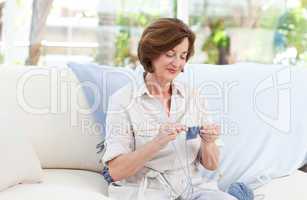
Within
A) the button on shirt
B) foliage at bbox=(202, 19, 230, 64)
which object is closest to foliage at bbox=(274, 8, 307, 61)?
foliage at bbox=(202, 19, 230, 64)

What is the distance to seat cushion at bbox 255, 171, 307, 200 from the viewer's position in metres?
1.66

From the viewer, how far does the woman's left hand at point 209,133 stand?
63.3 inches

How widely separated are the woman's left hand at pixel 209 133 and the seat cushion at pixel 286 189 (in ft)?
0.85

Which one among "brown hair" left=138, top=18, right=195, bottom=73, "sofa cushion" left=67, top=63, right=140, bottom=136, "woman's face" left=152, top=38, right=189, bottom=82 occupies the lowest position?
"sofa cushion" left=67, top=63, right=140, bottom=136

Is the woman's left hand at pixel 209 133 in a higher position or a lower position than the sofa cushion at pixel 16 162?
higher

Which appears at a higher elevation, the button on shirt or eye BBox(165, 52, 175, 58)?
eye BBox(165, 52, 175, 58)

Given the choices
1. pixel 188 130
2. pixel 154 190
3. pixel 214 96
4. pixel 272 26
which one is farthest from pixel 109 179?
pixel 272 26

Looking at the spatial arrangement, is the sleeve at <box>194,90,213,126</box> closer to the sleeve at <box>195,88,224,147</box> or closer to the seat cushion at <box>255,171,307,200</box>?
the sleeve at <box>195,88,224,147</box>

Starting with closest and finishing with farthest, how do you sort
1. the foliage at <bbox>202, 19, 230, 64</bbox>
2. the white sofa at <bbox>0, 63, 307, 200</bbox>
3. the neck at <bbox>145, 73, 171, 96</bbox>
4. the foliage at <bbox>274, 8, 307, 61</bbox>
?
the neck at <bbox>145, 73, 171, 96</bbox> → the white sofa at <bbox>0, 63, 307, 200</bbox> → the foliage at <bbox>274, 8, 307, 61</bbox> → the foliage at <bbox>202, 19, 230, 64</bbox>

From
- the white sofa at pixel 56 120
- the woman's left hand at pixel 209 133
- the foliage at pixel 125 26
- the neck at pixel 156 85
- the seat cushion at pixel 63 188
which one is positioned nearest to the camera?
the seat cushion at pixel 63 188

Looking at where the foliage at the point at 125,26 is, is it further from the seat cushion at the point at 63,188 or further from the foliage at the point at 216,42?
the seat cushion at the point at 63,188

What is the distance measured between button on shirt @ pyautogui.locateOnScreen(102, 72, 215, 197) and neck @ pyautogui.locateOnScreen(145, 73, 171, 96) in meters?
0.03

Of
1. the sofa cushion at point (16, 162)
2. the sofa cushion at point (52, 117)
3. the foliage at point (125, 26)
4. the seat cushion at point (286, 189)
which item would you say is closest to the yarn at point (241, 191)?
the seat cushion at point (286, 189)

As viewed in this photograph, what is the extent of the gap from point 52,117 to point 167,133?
1.77 ft
